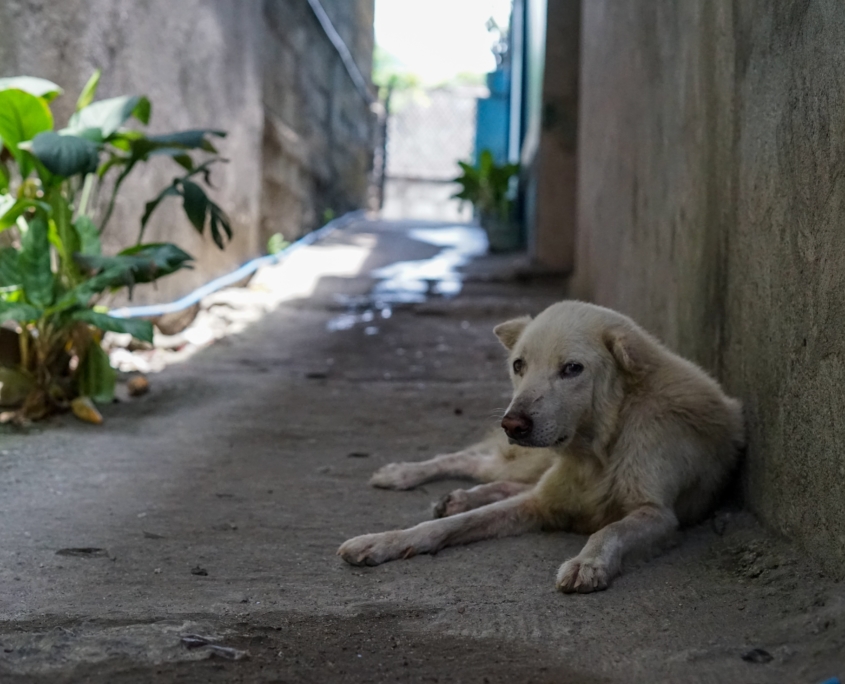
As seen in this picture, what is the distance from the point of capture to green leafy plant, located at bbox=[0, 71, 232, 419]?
370 cm

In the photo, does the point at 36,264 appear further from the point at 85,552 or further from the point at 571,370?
the point at 571,370

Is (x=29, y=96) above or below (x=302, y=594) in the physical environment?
above

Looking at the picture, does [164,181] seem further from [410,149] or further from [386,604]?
[410,149]

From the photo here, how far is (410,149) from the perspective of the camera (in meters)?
20.8

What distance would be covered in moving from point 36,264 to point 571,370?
2543mm

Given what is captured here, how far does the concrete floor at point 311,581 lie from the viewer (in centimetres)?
174

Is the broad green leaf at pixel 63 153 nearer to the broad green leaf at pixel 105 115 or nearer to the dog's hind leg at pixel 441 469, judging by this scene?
the broad green leaf at pixel 105 115

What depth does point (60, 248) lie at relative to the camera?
4.00 metres

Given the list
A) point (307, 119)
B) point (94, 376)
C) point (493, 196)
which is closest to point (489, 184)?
point (493, 196)

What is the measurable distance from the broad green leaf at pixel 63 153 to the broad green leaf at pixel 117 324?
646 millimetres

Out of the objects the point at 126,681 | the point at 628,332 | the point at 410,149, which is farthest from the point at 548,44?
the point at 410,149

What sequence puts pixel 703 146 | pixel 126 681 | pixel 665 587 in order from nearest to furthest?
1. pixel 126 681
2. pixel 665 587
3. pixel 703 146

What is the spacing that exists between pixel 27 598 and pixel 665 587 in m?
1.60

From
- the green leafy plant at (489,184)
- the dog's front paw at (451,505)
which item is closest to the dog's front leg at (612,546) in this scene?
the dog's front paw at (451,505)
